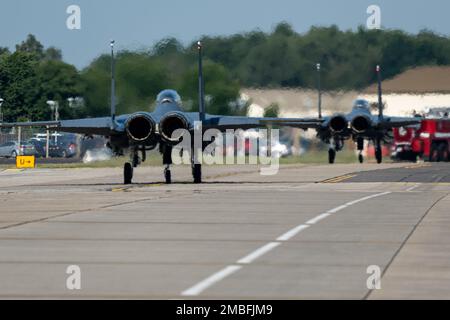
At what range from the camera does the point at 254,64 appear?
58.2 metres

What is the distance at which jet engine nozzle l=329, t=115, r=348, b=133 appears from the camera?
5738 centimetres

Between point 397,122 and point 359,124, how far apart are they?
2218 millimetres

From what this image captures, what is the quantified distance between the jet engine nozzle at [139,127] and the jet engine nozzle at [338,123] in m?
19.9

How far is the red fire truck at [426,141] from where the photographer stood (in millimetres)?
69750

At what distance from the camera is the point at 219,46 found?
194ft

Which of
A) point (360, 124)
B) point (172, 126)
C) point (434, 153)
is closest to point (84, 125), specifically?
point (172, 126)

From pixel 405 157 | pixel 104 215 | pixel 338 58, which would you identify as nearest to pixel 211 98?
pixel 338 58

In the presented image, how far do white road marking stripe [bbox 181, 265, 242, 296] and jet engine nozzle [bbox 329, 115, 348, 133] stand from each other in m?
41.9

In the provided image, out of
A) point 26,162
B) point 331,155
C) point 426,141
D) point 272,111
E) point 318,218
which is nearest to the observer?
point 318,218

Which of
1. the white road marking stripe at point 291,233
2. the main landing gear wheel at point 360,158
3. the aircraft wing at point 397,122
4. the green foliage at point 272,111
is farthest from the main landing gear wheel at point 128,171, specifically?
the main landing gear wheel at point 360,158

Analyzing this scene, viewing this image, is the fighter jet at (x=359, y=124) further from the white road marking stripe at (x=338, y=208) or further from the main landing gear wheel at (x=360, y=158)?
the white road marking stripe at (x=338, y=208)

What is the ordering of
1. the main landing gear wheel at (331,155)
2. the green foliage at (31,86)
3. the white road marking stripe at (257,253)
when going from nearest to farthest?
the white road marking stripe at (257,253) → the main landing gear wheel at (331,155) → the green foliage at (31,86)

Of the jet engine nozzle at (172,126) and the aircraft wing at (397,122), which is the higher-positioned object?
the aircraft wing at (397,122)

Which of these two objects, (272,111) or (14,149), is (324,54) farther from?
(14,149)
